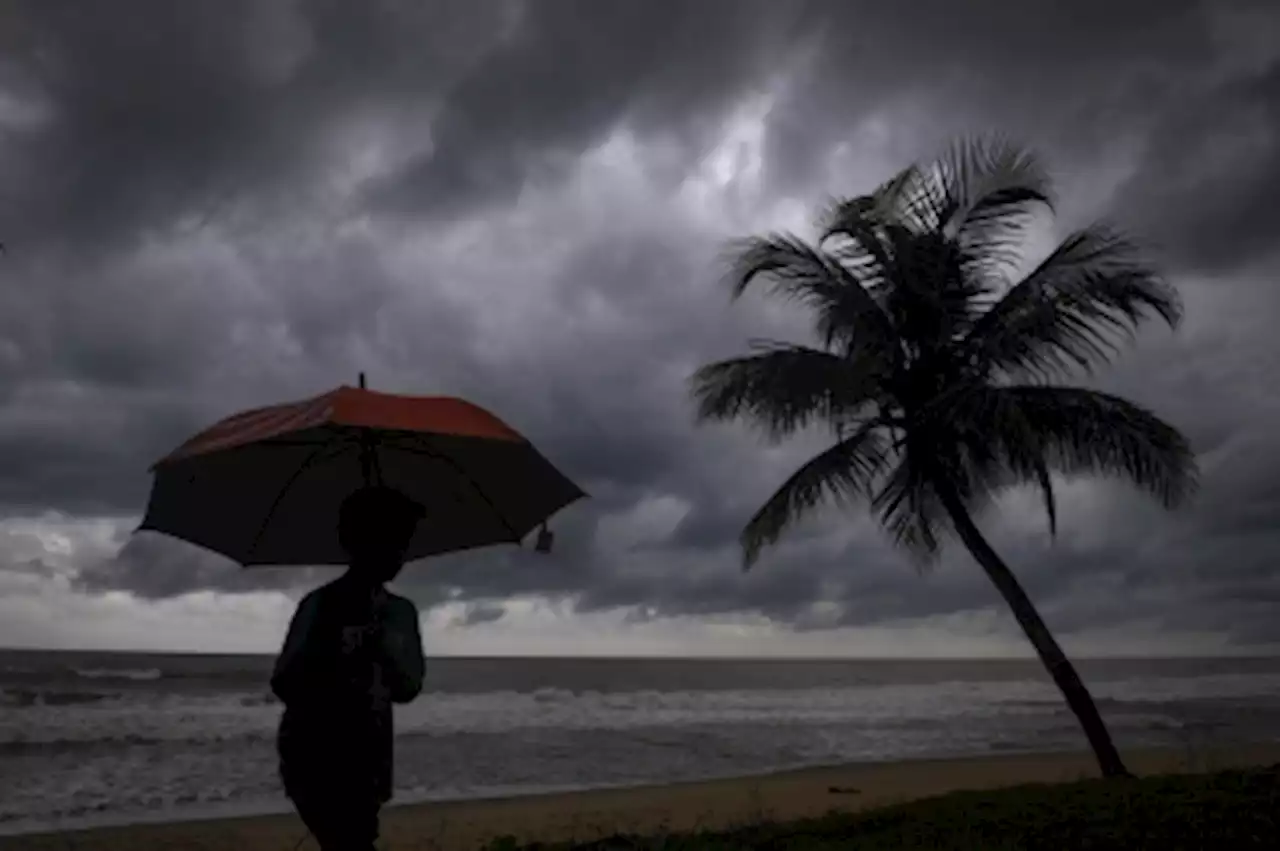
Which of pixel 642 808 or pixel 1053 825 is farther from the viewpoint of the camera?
pixel 642 808

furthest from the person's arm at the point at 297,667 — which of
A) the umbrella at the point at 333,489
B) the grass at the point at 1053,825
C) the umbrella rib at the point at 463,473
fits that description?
the grass at the point at 1053,825

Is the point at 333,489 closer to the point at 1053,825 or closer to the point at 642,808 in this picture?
the point at 1053,825

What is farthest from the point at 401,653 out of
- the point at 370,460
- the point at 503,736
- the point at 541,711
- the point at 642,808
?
the point at 541,711

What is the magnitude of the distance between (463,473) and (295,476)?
2.42 ft

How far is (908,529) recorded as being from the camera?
12.2 metres

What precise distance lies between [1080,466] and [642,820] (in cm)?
707

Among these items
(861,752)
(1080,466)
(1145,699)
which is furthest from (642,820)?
(1145,699)

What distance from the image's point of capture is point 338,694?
3.62 metres

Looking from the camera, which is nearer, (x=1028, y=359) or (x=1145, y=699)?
(x=1028, y=359)

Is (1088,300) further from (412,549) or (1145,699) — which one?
(1145,699)

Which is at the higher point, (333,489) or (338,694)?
(333,489)

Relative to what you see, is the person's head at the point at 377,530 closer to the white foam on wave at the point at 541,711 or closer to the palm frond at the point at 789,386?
the palm frond at the point at 789,386

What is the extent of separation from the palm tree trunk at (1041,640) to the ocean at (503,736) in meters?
3.95

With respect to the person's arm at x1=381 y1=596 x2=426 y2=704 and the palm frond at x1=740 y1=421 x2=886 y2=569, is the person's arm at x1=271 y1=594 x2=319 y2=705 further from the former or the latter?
the palm frond at x1=740 y1=421 x2=886 y2=569
